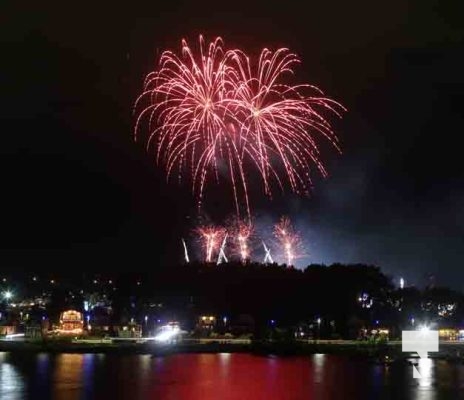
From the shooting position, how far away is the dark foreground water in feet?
100

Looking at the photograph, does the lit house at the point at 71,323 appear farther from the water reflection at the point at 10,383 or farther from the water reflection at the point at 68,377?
the water reflection at the point at 10,383

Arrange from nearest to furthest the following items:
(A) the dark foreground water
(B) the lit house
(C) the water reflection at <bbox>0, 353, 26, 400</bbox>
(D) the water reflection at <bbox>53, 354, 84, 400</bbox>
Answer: (C) the water reflection at <bbox>0, 353, 26, 400</bbox>
(D) the water reflection at <bbox>53, 354, 84, 400</bbox>
(A) the dark foreground water
(B) the lit house

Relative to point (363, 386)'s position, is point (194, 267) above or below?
above

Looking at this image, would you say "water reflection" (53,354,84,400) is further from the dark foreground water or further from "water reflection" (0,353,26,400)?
"water reflection" (0,353,26,400)

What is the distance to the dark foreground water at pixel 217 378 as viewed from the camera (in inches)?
1205

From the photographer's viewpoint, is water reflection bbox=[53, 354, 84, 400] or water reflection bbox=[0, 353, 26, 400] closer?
water reflection bbox=[0, 353, 26, 400]

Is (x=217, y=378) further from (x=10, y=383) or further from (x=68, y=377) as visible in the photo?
(x=10, y=383)

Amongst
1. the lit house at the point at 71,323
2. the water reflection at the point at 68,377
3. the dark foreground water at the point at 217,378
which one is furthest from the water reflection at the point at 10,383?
the lit house at the point at 71,323

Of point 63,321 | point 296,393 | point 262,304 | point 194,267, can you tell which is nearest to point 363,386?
point 296,393

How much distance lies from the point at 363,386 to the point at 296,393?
4.67 m

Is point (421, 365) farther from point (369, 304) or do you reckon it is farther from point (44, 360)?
point (369, 304)

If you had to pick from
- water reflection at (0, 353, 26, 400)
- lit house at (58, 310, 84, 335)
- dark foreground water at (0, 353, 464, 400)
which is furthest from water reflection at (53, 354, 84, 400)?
lit house at (58, 310, 84, 335)

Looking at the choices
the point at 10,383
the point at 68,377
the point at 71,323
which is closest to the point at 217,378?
the point at 68,377

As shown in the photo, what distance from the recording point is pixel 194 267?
83938mm
